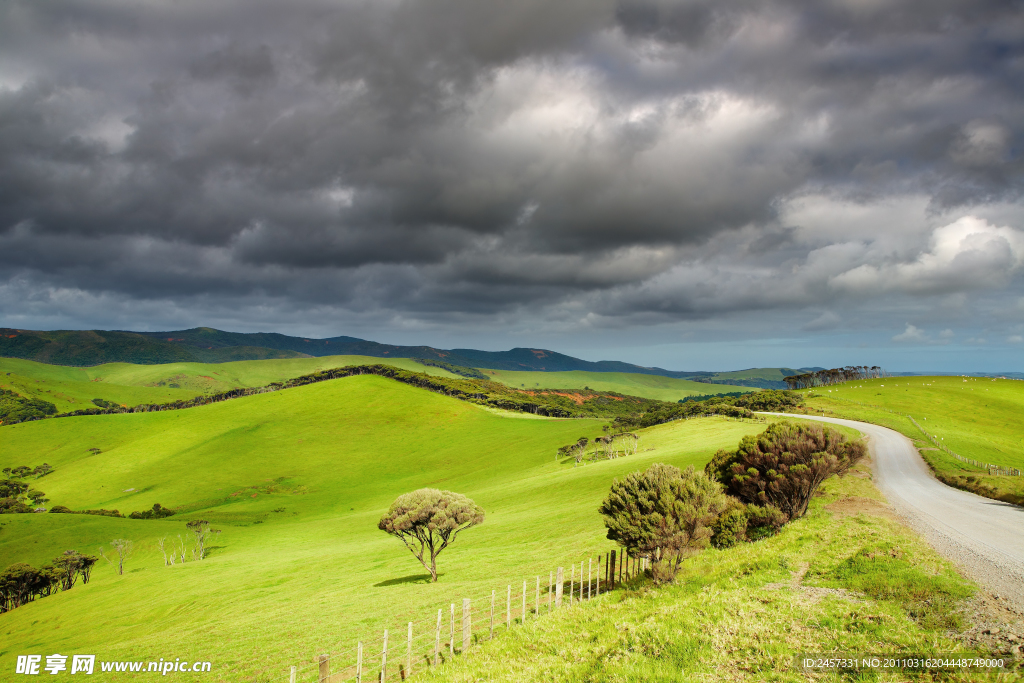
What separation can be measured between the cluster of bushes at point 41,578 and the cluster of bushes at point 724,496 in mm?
87442

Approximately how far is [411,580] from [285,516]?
76015 mm

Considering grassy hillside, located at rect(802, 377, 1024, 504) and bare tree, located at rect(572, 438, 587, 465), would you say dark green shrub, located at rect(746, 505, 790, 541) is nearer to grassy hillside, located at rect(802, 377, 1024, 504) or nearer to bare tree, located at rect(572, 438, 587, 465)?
grassy hillside, located at rect(802, 377, 1024, 504)

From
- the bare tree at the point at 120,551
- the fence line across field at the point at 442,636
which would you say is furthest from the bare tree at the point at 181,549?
the fence line across field at the point at 442,636

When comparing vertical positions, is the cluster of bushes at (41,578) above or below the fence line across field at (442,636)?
below

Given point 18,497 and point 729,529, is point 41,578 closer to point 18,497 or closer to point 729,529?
point 18,497

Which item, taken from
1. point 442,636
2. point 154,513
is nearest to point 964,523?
point 442,636

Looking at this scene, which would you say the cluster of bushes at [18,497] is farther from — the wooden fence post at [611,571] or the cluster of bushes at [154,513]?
the wooden fence post at [611,571]

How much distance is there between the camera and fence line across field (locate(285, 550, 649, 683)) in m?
18.1

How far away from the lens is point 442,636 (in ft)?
73.3

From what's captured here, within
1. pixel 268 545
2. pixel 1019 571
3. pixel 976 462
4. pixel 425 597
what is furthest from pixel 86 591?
pixel 976 462

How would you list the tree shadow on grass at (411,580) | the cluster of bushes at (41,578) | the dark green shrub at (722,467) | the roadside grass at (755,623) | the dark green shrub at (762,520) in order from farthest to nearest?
the cluster of bushes at (41,578), the tree shadow on grass at (411,580), the dark green shrub at (722,467), the dark green shrub at (762,520), the roadside grass at (755,623)

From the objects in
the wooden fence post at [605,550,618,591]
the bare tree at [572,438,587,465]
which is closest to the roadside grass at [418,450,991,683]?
the wooden fence post at [605,550,618,591]

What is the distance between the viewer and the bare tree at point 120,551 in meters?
78.3

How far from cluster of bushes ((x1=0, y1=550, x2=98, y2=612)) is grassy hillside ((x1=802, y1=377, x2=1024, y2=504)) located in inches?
4446
